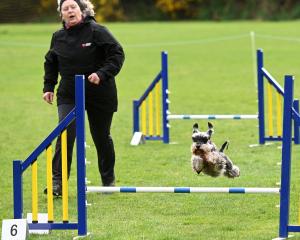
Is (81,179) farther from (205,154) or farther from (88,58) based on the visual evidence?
(88,58)

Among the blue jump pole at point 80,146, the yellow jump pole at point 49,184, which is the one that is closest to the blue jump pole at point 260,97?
the blue jump pole at point 80,146

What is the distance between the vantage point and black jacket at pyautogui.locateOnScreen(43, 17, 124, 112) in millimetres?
8680

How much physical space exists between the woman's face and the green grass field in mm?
1664

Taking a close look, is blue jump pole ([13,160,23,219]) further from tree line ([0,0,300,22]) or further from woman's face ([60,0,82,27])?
tree line ([0,0,300,22])

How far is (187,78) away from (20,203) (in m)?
16.7

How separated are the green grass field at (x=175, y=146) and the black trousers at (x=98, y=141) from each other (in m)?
0.27

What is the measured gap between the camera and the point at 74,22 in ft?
28.3

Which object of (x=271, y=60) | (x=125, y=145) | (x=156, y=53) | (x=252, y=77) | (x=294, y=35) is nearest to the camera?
(x=125, y=145)

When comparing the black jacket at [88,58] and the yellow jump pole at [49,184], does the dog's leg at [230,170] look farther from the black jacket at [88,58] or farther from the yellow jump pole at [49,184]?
the yellow jump pole at [49,184]

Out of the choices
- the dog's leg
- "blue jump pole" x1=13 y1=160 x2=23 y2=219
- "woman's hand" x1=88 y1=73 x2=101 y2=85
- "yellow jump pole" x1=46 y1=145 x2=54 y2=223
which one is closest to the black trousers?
"woman's hand" x1=88 y1=73 x2=101 y2=85

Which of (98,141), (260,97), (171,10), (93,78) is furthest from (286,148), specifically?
(171,10)

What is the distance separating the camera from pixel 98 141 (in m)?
9.09

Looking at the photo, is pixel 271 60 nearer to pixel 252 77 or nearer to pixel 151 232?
pixel 252 77

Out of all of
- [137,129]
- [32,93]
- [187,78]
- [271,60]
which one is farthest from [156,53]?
[137,129]
